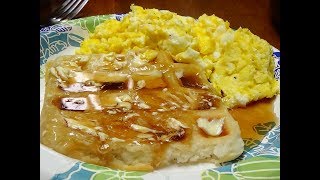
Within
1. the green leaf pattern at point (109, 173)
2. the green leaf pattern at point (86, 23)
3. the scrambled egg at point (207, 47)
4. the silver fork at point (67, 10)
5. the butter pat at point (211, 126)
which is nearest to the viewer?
the green leaf pattern at point (109, 173)

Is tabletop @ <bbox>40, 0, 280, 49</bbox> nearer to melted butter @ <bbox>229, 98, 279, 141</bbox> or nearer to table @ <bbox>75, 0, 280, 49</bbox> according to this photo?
table @ <bbox>75, 0, 280, 49</bbox>

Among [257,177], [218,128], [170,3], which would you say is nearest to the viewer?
[257,177]

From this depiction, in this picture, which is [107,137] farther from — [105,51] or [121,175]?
[105,51]

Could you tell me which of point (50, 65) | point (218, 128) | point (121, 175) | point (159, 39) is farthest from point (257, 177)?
point (50, 65)

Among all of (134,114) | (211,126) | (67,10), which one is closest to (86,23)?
(67,10)

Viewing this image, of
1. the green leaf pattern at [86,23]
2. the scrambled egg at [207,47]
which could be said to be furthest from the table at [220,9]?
the scrambled egg at [207,47]

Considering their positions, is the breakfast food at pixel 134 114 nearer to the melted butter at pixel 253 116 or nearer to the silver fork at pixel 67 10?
the melted butter at pixel 253 116

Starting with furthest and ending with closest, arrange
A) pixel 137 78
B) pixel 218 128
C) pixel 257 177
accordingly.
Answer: pixel 137 78 → pixel 218 128 → pixel 257 177
